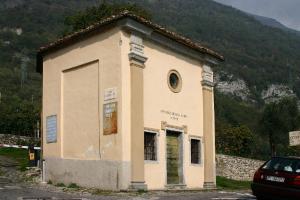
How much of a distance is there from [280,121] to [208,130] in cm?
2450

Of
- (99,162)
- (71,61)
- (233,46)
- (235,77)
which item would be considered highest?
(233,46)

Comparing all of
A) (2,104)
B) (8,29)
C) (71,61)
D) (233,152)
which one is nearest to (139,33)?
(71,61)

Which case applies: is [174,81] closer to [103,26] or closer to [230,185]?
[103,26]

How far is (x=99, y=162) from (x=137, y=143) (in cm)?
146

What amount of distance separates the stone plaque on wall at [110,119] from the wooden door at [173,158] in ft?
9.03

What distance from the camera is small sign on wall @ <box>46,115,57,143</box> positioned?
1861cm

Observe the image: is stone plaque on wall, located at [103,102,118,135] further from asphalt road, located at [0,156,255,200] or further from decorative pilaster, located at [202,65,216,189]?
decorative pilaster, located at [202,65,216,189]

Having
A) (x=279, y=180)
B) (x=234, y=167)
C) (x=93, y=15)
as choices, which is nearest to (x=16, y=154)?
(x=93, y=15)

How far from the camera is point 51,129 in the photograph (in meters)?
18.8

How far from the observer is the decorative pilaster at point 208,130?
771 inches

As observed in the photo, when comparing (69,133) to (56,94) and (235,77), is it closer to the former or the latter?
(56,94)

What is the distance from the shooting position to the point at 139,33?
54.7ft

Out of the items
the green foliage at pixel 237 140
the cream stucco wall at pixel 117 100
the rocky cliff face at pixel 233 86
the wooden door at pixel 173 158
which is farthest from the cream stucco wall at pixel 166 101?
the rocky cliff face at pixel 233 86

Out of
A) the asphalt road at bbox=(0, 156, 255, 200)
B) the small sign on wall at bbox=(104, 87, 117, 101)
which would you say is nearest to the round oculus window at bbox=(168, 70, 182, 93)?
the small sign on wall at bbox=(104, 87, 117, 101)
